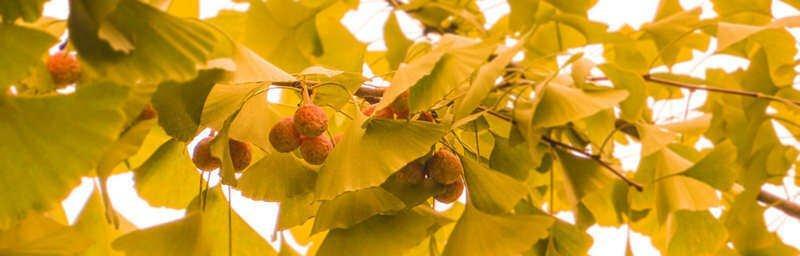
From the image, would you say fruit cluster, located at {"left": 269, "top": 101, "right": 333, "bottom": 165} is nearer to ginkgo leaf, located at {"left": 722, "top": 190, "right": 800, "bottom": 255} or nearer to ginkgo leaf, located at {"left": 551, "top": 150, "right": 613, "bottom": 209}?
ginkgo leaf, located at {"left": 551, "top": 150, "right": 613, "bottom": 209}

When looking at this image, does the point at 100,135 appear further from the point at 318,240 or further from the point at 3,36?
the point at 318,240

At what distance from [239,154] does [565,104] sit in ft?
0.74

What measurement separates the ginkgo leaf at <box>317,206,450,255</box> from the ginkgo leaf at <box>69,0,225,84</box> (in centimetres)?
23

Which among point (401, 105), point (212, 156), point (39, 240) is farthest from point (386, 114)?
point (39, 240)

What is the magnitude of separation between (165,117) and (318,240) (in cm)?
38

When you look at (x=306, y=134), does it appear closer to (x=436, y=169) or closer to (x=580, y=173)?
(x=436, y=169)

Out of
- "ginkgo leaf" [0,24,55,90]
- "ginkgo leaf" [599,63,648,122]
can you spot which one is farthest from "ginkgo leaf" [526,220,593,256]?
"ginkgo leaf" [0,24,55,90]

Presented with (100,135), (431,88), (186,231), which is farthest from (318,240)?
(100,135)

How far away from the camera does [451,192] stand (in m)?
0.62

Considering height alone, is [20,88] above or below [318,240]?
above

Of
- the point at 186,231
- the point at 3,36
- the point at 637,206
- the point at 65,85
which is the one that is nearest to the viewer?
the point at 3,36

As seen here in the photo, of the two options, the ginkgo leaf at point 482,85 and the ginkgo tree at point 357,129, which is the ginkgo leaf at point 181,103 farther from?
the ginkgo leaf at point 482,85

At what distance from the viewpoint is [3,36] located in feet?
1.16

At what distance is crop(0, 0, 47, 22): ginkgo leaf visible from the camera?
1.12 ft
